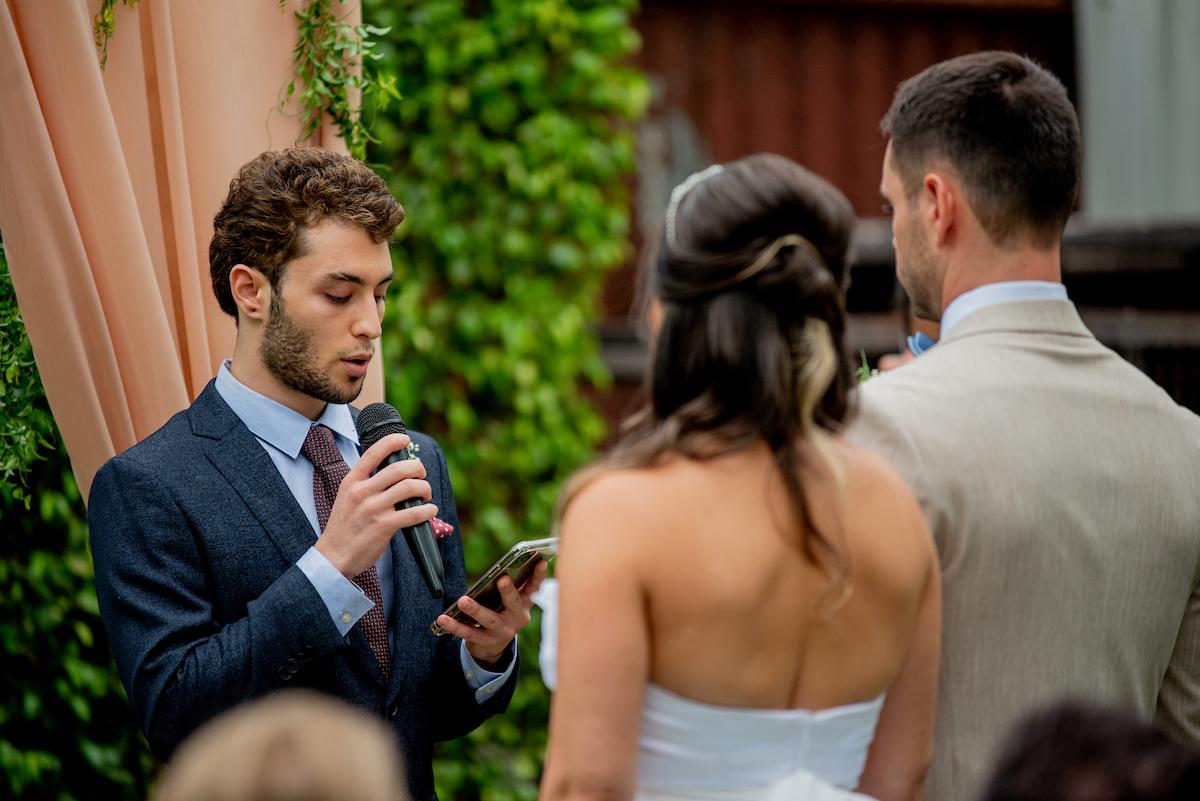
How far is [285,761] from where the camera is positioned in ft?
4.20

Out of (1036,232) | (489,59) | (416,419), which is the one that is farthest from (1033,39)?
(1036,232)

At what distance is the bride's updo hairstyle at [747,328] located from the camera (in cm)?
171

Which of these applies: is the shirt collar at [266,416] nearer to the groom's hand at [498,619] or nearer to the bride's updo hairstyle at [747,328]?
the groom's hand at [498,619]

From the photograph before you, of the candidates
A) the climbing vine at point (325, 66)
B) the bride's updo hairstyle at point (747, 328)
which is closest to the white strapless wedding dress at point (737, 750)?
the bride's updo hairstyle at point (747, 328)

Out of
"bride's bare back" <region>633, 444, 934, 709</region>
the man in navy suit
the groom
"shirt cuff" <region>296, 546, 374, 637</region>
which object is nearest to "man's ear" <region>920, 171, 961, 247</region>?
the groom

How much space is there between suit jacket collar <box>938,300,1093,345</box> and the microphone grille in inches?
41.1

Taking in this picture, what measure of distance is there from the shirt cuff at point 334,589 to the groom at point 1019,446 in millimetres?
885

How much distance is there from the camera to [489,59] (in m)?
4.94

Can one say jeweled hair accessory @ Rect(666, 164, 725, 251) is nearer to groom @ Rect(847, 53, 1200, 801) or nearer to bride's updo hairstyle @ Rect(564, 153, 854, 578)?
bride's updo hairstyle @ Rect(564, 153, 854, 578)

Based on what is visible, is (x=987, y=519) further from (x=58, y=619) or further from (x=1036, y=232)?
(x=58, y=619)

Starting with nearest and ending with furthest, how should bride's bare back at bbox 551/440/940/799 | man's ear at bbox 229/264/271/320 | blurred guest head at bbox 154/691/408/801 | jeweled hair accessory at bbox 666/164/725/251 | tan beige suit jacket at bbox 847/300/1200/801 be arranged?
blurred guest head at bbox 154/691/408/801 → bride's bare back at bbox 551/440/940/799 → jeweled hair accessory at bbox 666/164/725/251 → tan beige suit jacket at bbox 847/300/1200/801 → man's ear at bbox 229/264/271/320

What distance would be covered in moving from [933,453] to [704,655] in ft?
1.79

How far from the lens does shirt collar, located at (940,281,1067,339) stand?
215 centimetres

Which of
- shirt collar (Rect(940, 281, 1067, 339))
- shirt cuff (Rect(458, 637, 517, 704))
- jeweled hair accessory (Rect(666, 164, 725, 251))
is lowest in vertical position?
shirt cuff (Rect(458, 637, 517, 704))
